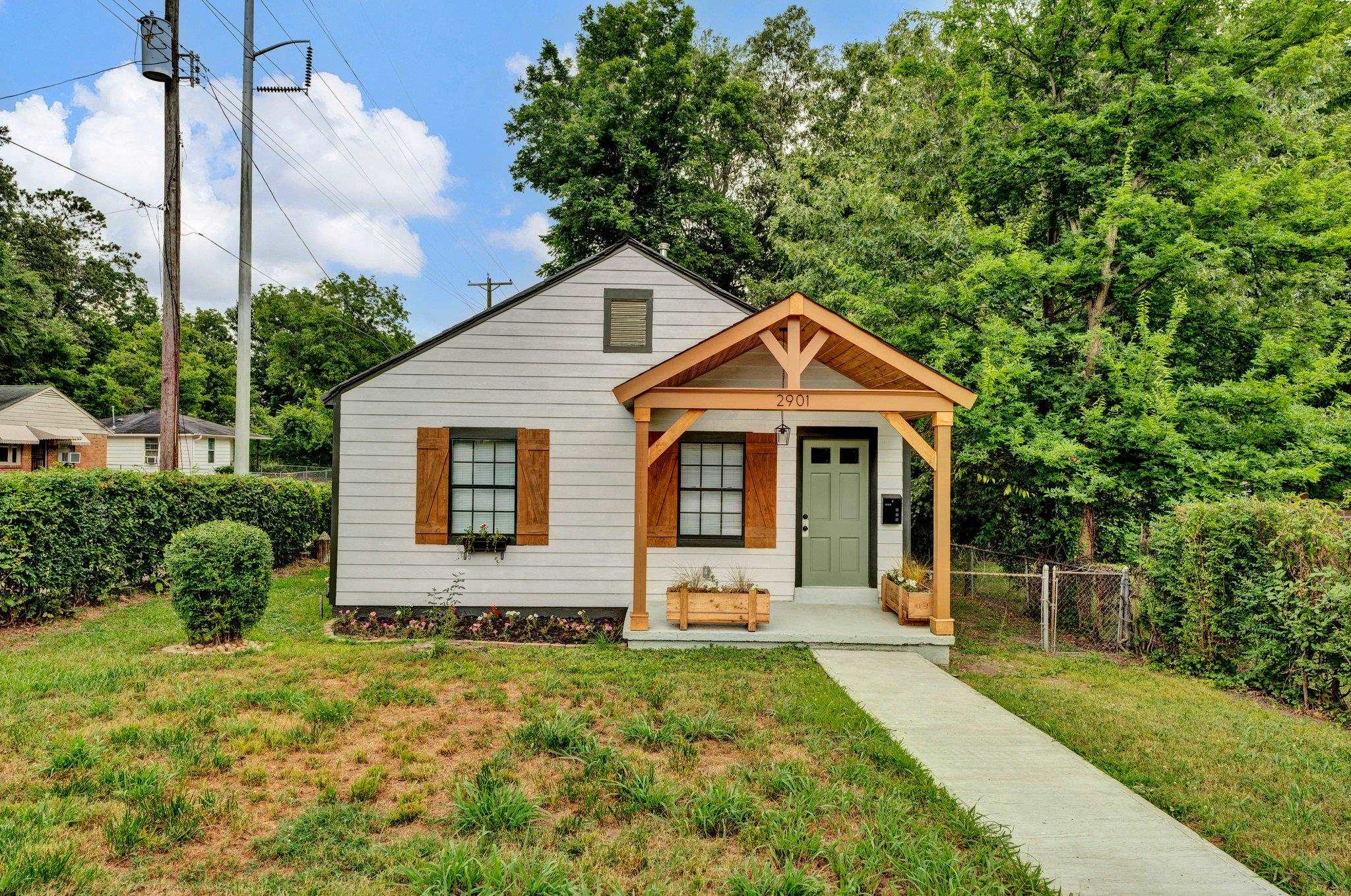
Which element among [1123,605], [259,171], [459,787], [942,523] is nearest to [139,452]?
[259,171]

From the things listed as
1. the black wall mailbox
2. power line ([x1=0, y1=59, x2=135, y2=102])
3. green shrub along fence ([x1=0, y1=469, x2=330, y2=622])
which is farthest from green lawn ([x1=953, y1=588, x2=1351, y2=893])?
power line ([x1=0, y1=59, x2=135, y2=102])

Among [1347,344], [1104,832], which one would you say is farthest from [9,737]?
[1347,344]

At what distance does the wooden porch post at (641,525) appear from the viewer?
7.44 metres

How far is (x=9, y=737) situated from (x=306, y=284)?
124 ft

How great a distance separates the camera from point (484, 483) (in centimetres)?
894

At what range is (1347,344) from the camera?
35.6 feet

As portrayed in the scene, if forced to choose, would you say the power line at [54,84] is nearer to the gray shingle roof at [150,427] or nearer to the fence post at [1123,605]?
the fence post at [1123,605]

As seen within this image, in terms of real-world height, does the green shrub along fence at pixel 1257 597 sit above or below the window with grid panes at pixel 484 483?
below


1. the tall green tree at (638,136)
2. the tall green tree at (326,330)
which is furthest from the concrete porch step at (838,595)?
the tall green tree at (326,330)

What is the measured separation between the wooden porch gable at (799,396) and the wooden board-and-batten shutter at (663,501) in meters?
1.27

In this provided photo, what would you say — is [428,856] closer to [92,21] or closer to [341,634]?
[341,634]

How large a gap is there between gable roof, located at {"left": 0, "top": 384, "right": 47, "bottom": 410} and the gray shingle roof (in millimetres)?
4138

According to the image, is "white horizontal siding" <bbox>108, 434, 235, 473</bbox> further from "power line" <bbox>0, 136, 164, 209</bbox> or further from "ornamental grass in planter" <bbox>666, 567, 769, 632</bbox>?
"ornamental grass in planter" <bbox>666, 567, 769, 632</bbox>

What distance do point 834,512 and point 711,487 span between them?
1800mm
